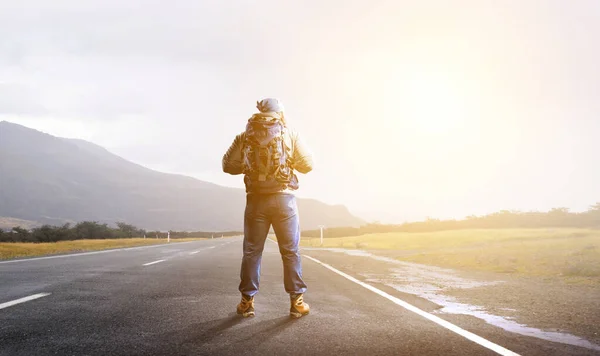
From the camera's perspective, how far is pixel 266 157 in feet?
16.9

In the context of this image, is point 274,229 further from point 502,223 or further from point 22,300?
point 502,223

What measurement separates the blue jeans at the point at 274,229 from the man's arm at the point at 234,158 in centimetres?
40

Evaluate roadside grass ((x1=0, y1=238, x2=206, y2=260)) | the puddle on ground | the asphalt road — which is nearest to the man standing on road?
the asphalt road

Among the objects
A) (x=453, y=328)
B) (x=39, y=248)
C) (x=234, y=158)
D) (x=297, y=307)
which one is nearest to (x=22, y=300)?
(x=234, y=158)

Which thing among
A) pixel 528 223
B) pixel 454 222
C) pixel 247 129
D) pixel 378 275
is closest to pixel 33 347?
pixel 247 129

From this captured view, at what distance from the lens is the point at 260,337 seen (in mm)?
3973

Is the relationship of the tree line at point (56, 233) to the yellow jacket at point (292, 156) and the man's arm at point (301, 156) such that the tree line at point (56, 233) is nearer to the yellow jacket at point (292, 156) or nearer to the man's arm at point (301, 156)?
the yellow jacket at point (292, 156)

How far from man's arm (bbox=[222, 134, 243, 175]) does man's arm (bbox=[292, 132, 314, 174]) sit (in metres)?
0.63

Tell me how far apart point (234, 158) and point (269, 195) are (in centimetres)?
67

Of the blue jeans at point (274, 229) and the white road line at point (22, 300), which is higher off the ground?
the blue jeans at point (274, 229)

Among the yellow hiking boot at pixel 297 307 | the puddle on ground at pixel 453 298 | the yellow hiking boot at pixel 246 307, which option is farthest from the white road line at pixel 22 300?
the puddle on ground at pixel 453 298

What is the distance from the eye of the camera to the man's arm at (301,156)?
217 inches

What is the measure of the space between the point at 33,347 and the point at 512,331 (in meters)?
4.10

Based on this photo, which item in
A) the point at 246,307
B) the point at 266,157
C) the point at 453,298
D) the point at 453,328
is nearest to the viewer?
the point at 453,328
